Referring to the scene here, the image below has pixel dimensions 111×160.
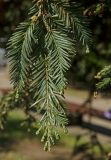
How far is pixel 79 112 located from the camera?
9.16 meters

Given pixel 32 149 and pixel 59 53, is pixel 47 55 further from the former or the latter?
pixel 32 149

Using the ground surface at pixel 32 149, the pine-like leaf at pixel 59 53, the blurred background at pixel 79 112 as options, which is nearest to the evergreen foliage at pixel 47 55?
the pine-like leaf at pixel 59 53

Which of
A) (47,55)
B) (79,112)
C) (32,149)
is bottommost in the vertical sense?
(32,149)

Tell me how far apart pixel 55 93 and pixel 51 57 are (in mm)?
109

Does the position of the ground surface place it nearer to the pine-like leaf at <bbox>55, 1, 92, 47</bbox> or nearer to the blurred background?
the blurred background

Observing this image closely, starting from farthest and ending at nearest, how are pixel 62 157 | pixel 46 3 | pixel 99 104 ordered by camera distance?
pixel 99 104, pixel 62 157, pixel 46 3

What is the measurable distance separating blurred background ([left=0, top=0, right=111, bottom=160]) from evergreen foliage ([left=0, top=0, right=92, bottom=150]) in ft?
0.47

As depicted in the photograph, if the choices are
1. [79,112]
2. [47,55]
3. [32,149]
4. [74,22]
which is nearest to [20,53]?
[47,55]

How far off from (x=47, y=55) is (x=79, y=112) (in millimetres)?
7559

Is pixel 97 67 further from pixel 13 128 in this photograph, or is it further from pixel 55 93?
pixel 13 128

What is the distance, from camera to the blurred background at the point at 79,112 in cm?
399

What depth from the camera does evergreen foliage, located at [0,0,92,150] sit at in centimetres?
159

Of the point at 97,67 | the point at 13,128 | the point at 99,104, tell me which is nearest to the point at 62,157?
the point at 13,128

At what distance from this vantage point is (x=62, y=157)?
9.44 meters
